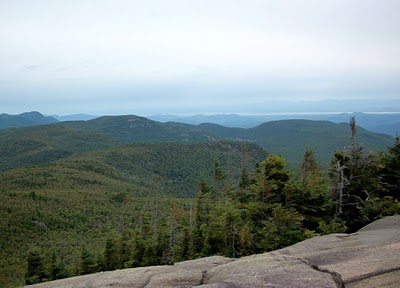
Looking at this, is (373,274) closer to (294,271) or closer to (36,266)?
(294,271)

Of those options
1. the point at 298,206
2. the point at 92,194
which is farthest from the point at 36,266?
the point at 92,194

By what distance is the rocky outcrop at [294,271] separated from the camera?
32.2 feet

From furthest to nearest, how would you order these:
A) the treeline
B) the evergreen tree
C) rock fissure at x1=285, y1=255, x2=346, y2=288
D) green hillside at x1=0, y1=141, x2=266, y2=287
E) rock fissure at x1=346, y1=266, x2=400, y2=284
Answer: green hillside at x1=0, y1=141, x2=266, y2=287, the evergreen tree, the treeline, rock fissure at x1=346, y1=266, x2=400, y2=284, rock fissure at x1=285, y1=255, x2=346, y2=288

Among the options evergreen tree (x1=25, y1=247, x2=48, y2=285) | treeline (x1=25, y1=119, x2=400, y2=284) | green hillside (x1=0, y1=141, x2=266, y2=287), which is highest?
treeline (x1=25, y1=119, x2=400, y2=284)

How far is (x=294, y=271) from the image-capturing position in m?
10.4

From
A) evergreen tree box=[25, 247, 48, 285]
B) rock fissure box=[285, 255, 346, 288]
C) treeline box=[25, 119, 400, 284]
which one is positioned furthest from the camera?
evergreen tree box=[25, 247, 48, 285]

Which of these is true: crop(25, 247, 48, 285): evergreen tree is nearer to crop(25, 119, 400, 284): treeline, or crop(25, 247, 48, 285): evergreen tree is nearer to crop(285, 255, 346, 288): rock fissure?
crop(25, 119, 400, 284): treeline

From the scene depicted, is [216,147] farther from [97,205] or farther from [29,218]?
[29,218]

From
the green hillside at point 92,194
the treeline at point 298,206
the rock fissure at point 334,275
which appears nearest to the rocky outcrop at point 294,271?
the rock fissure at point 334,275

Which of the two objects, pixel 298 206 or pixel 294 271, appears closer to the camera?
pixel 294 271

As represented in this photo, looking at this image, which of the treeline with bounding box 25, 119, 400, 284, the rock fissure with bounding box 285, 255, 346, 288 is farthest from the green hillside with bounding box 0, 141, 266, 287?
the rock fissure with bounding box 285, 255, 346, 288

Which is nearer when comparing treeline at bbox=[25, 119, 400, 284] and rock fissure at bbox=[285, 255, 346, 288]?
rock fissure at bbox=[285, 255, 346, 288]

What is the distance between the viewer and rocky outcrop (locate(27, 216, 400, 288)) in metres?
9.81

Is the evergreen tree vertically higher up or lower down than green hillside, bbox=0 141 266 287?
higher up
